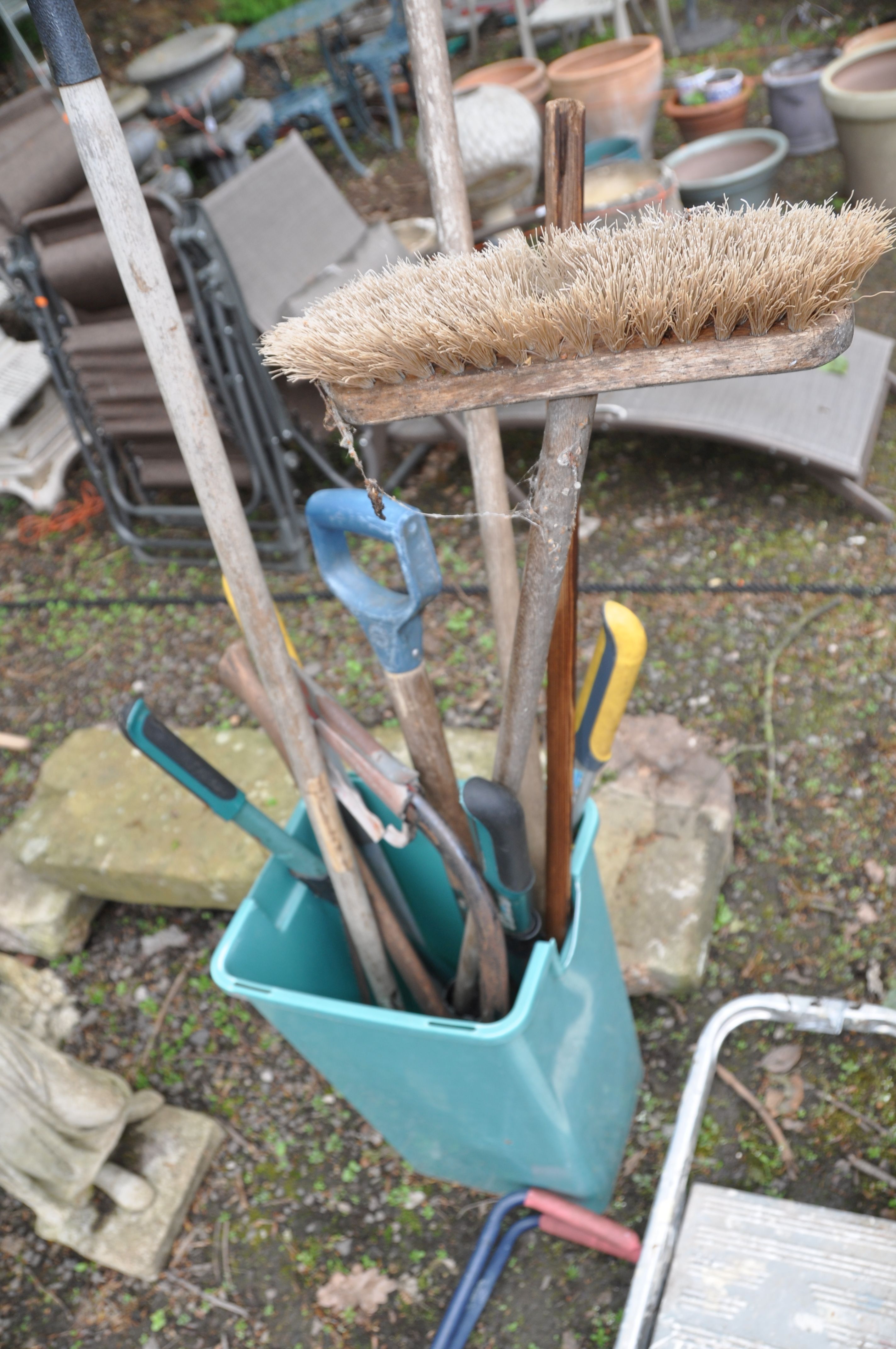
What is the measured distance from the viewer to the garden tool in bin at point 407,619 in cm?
99

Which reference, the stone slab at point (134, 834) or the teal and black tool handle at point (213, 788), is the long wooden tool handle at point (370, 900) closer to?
the teal and black tool handle at point (213, 788)

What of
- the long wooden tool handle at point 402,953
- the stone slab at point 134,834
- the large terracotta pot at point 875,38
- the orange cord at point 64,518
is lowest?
the stone slab at point 134,834

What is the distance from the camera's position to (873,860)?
1973 mm

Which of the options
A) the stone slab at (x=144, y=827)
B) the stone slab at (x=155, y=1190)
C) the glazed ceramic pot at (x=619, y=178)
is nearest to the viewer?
the stone slab at (x=155, y=1190)

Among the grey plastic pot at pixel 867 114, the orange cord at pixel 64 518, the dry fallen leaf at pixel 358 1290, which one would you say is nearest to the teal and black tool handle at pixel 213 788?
the dry fallen leaf at pixel 358 1290

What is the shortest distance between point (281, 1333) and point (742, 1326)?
81 cm

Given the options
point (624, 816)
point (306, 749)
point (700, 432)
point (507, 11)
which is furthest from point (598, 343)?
point (507, 11)

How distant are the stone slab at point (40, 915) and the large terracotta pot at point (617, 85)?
4304 mm

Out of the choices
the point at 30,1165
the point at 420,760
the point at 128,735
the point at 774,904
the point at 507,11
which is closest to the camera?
the point at 128,735

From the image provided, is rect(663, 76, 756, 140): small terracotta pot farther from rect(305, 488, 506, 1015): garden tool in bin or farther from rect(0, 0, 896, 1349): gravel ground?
rect(305, 488, 506, 1015): garden tool in bin

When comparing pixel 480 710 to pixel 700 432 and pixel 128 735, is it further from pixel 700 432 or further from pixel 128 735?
pixel 128 735

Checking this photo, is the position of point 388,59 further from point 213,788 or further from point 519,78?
point 213,788

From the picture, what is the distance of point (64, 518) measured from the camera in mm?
3787

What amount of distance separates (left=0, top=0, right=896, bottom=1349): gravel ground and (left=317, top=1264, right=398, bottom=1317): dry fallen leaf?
0.04 ft
